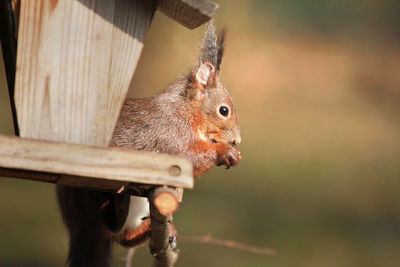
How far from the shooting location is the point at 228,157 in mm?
2521

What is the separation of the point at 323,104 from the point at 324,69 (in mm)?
350

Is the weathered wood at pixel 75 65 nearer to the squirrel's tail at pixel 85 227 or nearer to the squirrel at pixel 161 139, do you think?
the squirrel at pixel 161 139

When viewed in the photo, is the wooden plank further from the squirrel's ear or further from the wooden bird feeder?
the squirrel's ear

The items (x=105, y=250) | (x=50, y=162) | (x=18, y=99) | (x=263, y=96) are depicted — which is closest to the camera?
(x=50, y=162)

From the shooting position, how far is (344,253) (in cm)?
591

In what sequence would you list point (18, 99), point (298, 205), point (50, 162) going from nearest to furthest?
point (50, 162), point (18, 99), point (298, 205)

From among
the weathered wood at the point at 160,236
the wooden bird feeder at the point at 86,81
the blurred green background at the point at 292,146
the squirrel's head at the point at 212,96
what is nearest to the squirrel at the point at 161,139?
the squirrel's head at the point at 212,96

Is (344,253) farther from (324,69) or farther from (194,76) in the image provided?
(194,76)

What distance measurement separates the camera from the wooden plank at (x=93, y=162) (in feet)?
5.92

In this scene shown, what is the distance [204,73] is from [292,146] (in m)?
3.67

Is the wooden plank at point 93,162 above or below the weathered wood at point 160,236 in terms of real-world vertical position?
above

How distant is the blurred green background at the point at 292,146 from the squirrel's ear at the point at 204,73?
8.09ft

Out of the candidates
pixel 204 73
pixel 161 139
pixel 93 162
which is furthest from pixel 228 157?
pixel 93 162

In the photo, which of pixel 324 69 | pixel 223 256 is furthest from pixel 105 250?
pixel 324 69
